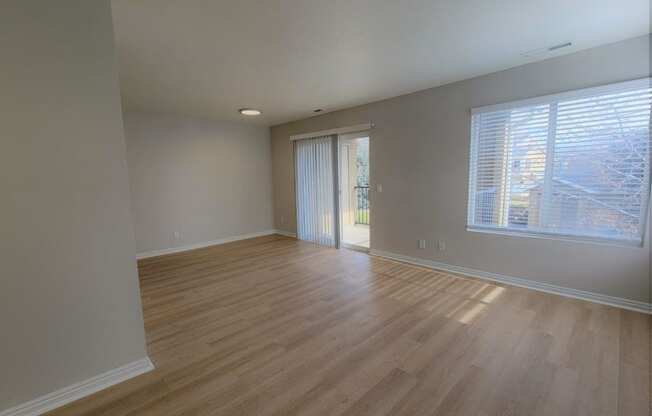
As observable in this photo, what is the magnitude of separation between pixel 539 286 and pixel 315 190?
3835mm

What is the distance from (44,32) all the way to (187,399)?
7.57ft

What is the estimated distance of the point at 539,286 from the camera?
3.17m

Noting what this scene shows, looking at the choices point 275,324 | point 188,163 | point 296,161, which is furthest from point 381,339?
point 188,163

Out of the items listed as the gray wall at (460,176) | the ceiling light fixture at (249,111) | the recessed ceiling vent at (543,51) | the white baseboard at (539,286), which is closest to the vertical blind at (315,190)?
the gray wall at (460,176)

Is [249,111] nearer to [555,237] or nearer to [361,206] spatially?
[361,206]

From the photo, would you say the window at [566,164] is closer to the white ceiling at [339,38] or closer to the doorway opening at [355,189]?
the white ceiling at [339,38]

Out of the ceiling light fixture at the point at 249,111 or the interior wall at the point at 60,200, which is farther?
the ceiling light fixture at the point at 249,111

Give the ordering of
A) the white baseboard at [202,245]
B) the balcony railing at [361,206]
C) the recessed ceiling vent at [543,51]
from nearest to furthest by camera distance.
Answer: the recessed ceiling vent at [543,51] < the white baseboard at [202,245] < the balcony railing at [361,206]

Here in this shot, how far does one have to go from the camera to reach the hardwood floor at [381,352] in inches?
66.6

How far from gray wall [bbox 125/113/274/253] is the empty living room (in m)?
0.07

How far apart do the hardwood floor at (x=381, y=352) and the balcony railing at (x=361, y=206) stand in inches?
147

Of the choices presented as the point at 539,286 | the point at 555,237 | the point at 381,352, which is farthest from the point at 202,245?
the point at 555,237

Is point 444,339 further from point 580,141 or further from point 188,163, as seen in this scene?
point 188,163

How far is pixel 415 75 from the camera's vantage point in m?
3.28
